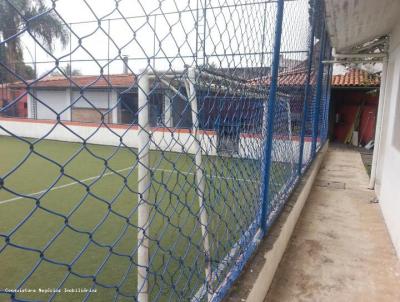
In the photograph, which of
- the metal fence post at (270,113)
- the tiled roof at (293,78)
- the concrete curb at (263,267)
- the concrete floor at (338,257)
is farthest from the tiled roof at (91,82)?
the concrete floor at (338,257)

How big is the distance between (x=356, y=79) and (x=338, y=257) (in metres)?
10.2

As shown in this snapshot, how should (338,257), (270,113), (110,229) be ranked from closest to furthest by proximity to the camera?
(270,113) < (338,257) < (110,229)

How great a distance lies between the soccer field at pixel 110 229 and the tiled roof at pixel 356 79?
7.91m

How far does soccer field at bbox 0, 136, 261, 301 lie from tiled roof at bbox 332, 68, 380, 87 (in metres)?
7.91

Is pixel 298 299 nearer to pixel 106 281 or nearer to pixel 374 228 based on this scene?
pixel 106 281

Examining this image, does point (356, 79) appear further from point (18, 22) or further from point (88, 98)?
point (18, 22)

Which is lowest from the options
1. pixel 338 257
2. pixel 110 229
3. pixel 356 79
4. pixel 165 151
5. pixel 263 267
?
pixel 110 229

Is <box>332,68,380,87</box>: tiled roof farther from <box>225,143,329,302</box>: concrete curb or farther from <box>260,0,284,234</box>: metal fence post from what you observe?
<box>260,0,284,234</box>: metal fence post

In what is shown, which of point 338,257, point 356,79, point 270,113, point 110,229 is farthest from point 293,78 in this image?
point 356,79

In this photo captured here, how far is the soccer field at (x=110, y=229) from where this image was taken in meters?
1.09

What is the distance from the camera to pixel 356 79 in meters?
11.3

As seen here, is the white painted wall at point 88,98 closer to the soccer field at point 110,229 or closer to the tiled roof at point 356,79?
the soccer field at point 110,229

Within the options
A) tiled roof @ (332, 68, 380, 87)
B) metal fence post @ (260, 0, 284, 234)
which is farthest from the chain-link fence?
tiled roof @ (332, 68, 380, 87)

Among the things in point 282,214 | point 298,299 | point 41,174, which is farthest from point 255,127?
point 41,174
